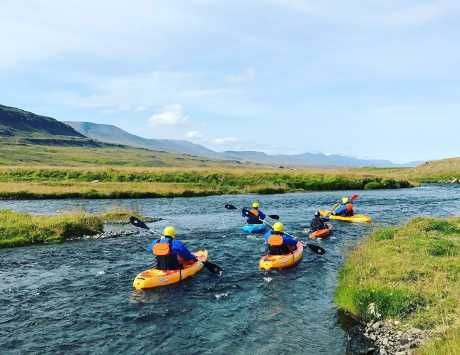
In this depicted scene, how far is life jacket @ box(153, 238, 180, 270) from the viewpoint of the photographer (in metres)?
18.7

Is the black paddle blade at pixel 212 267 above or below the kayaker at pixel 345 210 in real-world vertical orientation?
below

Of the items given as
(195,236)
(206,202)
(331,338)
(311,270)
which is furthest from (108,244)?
(206,202)

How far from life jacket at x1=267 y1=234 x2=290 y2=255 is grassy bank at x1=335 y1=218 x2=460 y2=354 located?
316 cm

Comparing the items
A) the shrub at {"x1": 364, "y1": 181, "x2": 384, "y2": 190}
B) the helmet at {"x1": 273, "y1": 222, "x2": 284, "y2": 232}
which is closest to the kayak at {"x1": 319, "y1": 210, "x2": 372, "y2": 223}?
the helmet at {"x1": 273, "y1": 222, "x2": 284, "y2": 232}

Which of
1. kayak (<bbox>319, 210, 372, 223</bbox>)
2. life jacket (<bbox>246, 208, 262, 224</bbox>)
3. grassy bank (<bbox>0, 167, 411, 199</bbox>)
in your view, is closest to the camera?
life jacket (<bbox>246, 208, 262, 224</bbox>)

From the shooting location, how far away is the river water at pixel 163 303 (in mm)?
13008

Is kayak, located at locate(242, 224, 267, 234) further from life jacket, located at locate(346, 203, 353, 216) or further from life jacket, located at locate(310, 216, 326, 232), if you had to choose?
life jacket, located at locate(346, 203, 353, 216)

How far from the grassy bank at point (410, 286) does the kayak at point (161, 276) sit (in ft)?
21.9

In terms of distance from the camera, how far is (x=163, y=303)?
16.4m

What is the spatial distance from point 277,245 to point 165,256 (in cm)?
584

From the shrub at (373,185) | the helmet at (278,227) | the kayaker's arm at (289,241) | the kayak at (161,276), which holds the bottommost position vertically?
the kayak at (161,276)

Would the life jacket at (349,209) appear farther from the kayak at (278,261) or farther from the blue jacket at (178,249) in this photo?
the blue jacket at (178,249)

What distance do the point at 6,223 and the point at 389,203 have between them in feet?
125

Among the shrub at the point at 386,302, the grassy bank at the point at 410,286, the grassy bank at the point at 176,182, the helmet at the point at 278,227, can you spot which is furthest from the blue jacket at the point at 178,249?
the grassy bank at the point at 176,182
